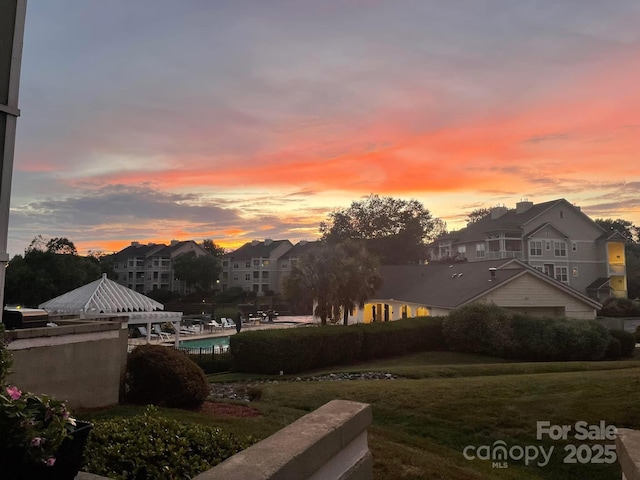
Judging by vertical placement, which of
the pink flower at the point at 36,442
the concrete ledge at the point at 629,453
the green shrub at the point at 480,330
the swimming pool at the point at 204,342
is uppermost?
the pink flower at the point at 36,442

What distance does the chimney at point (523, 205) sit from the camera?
51906mm

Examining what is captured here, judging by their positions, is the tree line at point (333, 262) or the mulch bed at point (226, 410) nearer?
A: the mulch bed at point (226, 410)

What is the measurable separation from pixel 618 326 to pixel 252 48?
3007cm

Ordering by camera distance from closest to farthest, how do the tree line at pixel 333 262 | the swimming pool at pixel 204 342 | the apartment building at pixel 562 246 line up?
1. the tree line at pixel 333 262
2. the swimming pool at pixel 204 342
3. the apartment building at pixel 562 246

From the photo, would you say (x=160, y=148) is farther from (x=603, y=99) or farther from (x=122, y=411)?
(x=603, y=99)

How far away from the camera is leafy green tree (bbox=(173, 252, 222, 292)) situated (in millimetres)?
72688

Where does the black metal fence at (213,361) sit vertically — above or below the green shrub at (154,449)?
below

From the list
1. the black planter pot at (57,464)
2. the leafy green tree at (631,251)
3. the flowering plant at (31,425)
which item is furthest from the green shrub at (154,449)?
the leafy green tree at (631,251)

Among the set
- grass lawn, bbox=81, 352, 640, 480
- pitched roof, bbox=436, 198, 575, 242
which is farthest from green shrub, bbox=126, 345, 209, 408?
pitched roof, bbox=436, 198, 575, 242

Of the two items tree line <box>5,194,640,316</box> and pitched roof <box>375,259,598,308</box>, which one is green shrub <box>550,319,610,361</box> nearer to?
pitched roof <box>375,259,598,308</box>

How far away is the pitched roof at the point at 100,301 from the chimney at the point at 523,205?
44511mm

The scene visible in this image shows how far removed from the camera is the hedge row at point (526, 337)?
2214 cm

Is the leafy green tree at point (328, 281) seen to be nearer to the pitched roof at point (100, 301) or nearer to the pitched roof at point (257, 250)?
the pitched roof at point (100, 301)

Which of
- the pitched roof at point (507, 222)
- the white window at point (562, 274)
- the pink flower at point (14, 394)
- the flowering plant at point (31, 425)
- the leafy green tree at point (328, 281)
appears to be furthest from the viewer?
the pitched roof at point (507, 222)
